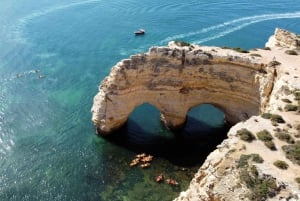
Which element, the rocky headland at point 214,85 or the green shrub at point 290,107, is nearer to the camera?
the green shrub at point 290,107

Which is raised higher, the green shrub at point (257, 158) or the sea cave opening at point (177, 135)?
the green shrub at point (257, 158)

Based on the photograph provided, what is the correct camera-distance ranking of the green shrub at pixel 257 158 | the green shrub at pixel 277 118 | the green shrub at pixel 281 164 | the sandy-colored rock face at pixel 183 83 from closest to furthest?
1. the green shrub at pixel 281 164
2. the green shrub at pixel 257 158
3. the green shrub at pixel 277 118
4. the sandy-colored rock face at pixel 183 83

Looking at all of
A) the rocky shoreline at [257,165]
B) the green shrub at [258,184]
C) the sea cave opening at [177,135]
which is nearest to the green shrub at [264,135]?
the rocky shoreline at [257,165]

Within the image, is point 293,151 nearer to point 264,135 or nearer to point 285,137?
point 285,137

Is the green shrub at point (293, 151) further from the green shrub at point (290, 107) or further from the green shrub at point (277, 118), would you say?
the green shrub at point (290, 107)

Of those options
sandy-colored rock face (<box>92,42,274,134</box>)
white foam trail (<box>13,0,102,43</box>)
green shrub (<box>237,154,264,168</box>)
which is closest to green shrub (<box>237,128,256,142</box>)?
green shrub (<box>237,154,264,168</box>)
